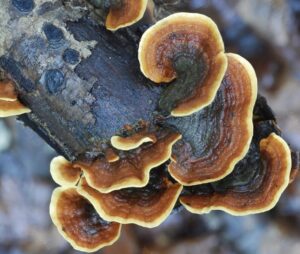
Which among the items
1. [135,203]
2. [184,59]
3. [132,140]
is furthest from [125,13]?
[135,203]

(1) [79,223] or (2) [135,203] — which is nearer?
(2) [135,203]

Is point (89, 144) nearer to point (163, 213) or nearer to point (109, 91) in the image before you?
point (109, 91)

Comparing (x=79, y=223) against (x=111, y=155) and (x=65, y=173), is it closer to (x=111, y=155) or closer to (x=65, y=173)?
(x=65, y=173)

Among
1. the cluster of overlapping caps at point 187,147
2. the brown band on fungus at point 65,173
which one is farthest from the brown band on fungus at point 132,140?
the brown band on fungus at point 65,173

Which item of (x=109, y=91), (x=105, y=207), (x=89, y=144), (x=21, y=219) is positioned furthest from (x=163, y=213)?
(x=21, y=219)

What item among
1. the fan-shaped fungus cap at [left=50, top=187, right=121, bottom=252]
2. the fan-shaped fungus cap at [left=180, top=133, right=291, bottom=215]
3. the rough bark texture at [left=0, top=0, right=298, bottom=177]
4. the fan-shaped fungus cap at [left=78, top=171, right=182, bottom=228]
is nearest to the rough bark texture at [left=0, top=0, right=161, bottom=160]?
the rough bark texture at [left=0, top=0, right=298, bottom=177]

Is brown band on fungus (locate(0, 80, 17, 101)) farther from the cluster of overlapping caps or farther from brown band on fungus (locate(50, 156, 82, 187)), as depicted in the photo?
brown band on fungus (locate(50, 156, 82, 187))
